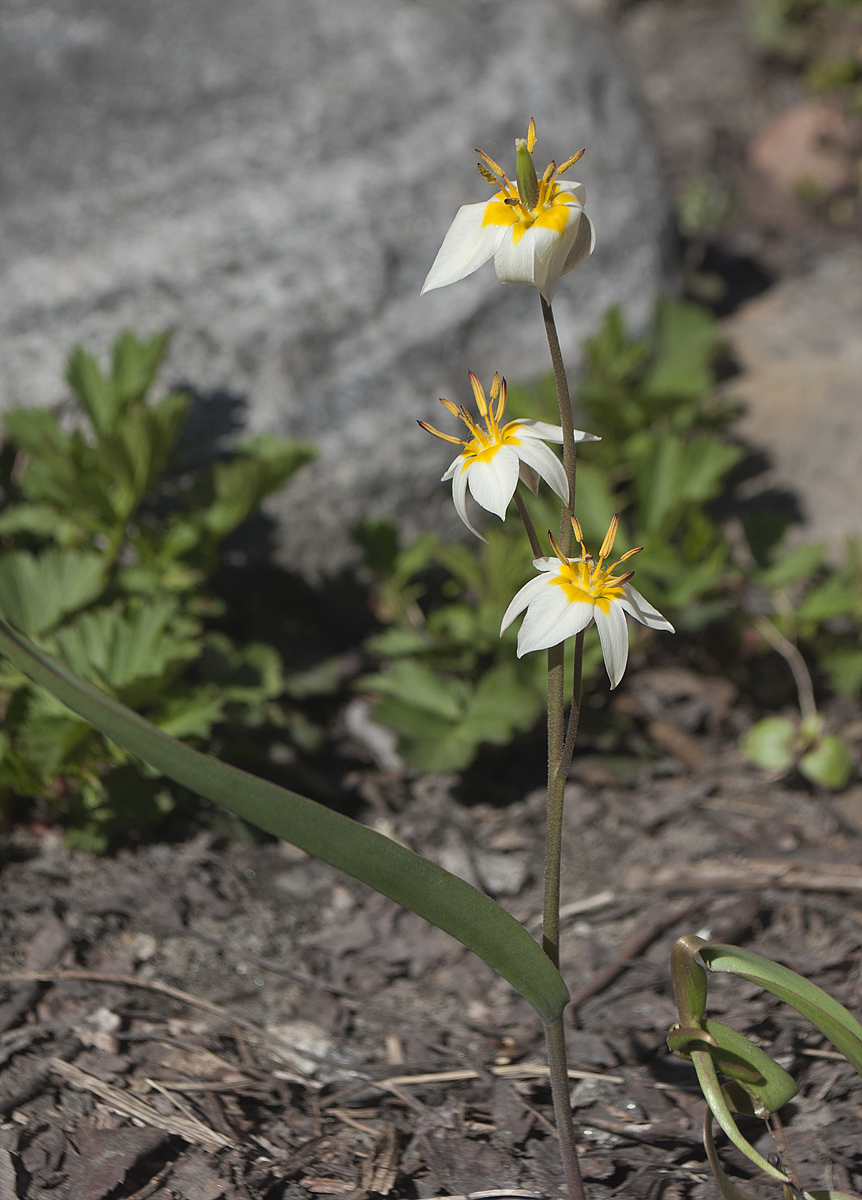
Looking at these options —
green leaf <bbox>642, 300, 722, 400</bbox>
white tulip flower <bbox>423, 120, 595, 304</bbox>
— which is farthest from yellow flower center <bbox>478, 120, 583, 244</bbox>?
green leaf <bbox>642, 300, 722, 400</bbox>

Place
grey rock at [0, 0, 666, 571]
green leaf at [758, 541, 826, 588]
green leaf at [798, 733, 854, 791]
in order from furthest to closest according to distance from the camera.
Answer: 1. grey rock at [0, 0, 666, 571]
2. green leaf at [758, 541, 826, 588]
3. green leaf at [798, 733, 854, 791]

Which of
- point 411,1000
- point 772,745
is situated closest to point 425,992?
point 411,1000

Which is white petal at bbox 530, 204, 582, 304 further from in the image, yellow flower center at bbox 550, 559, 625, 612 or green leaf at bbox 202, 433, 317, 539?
green leaf at bbox 202, 433, 317, 539

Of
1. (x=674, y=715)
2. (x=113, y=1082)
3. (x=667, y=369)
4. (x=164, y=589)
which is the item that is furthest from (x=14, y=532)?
(x=667, y=369)

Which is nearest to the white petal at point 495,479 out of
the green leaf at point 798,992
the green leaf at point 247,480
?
the green leaf at point 798,992

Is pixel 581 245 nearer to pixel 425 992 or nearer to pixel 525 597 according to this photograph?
pixel 525 597
